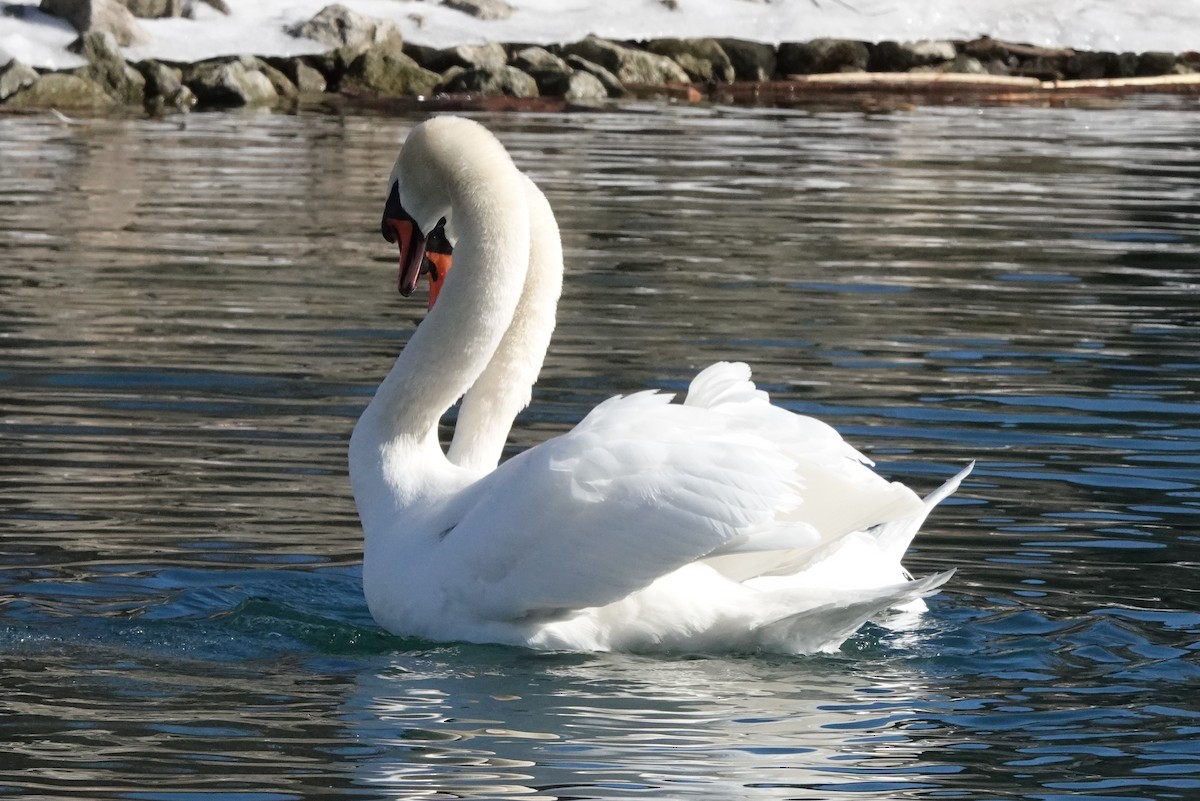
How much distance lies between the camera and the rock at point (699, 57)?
2844cm

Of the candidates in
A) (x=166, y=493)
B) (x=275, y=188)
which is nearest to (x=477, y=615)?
(x=166, y=493)

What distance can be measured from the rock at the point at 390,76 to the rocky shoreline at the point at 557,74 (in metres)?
0.02

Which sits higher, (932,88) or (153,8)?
(153,8)

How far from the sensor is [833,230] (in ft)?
44.7

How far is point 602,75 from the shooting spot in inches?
1048

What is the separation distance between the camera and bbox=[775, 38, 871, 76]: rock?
28469 mm

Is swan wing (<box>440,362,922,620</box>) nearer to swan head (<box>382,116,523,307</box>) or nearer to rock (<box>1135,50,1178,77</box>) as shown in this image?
swan head (<box>382,116,523,307</box>)

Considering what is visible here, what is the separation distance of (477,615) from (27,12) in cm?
2144

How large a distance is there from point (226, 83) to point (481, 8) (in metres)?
4.99

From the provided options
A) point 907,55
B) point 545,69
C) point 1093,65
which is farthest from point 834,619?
point 1093,65

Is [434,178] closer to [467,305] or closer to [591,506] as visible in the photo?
[467,305]

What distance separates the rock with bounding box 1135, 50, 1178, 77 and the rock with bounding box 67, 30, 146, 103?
1400cm

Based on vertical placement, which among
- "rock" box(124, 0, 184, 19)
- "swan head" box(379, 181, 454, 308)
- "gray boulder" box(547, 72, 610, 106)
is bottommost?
"gray boulder" box(547, 72, 610, 106)

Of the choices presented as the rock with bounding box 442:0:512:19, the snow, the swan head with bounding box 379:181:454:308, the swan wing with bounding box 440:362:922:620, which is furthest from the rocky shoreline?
the swan wing with bounding box 440:362:922:620
